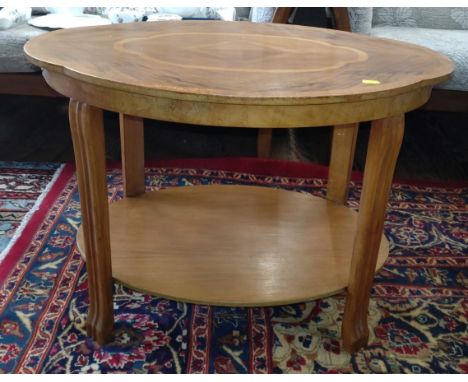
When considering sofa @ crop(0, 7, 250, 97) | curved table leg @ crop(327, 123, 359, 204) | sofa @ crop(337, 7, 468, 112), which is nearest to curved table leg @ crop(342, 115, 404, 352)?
curved table leg @ crop(327, 123, 359, 204)

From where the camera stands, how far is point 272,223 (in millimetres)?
1381

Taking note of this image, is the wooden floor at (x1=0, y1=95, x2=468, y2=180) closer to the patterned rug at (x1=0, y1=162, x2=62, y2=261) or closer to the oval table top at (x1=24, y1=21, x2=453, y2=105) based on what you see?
the patterned rug at (x1=0, y1=162, x2=62, y2=261)

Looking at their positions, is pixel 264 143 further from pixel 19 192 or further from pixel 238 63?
pixel 238 63

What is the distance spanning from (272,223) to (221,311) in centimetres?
28

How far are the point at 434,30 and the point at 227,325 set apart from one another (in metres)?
1.84

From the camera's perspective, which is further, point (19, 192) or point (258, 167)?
point (258, 167)

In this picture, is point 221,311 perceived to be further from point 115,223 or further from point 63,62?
point 63,62

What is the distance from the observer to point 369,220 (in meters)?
0.99

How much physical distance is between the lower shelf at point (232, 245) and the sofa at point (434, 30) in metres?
0.81

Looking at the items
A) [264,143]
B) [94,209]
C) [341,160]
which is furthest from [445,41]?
[94,209]

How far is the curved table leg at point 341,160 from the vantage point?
140 cm

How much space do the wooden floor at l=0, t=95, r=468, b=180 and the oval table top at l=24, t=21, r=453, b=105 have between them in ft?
2.87
